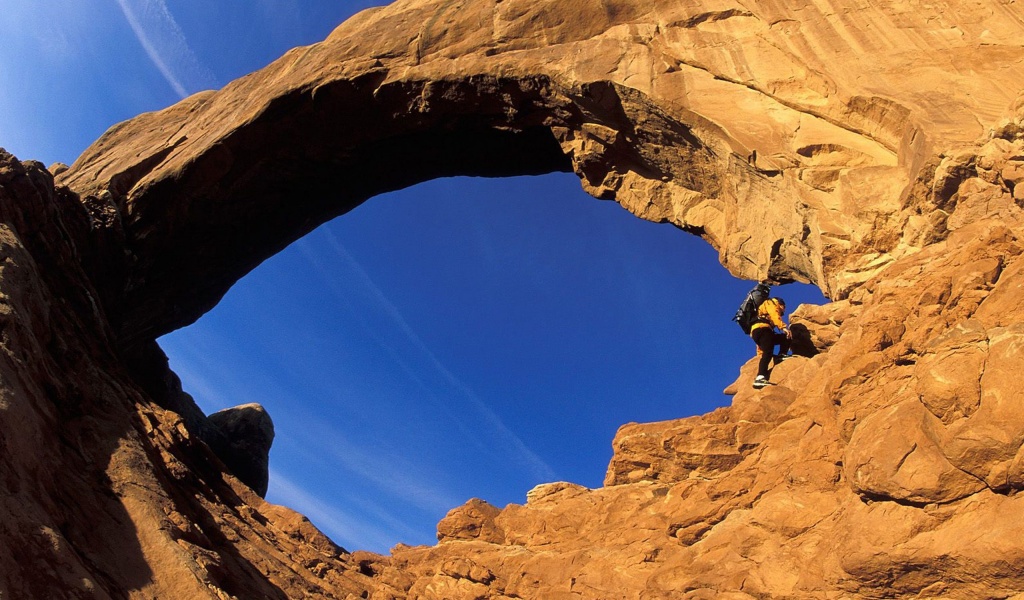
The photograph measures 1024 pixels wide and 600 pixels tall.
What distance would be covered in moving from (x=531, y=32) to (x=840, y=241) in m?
9.43

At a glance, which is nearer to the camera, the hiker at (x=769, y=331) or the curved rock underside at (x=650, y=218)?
the curved rock underside at (x=650, y=218)

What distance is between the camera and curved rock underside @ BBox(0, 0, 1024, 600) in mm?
8281

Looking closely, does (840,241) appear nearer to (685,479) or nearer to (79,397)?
(685,479)

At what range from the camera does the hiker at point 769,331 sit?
1400cm

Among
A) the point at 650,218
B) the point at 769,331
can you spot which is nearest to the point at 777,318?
the point at 769,331

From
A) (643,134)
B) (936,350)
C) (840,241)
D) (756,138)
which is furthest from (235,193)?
(936,350)

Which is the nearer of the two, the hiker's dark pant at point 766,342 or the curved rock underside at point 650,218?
the curved rock underside at point 650,218

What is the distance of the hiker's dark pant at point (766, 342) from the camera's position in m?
14.1

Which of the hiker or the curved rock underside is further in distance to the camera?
the hiker

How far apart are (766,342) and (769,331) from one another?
235 mm

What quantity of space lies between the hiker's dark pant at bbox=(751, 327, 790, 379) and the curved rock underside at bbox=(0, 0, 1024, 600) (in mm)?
680

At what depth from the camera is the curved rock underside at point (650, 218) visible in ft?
27.2

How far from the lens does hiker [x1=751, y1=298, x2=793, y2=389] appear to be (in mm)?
14000

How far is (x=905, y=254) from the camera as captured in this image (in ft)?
34.7
